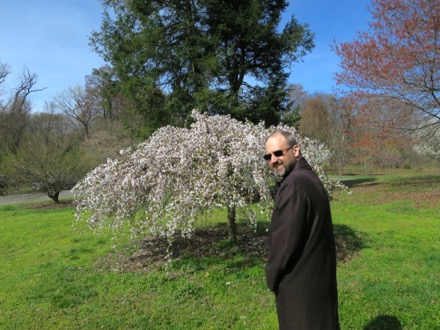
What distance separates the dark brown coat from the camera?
1.98m

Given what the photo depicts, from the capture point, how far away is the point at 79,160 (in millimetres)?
16344

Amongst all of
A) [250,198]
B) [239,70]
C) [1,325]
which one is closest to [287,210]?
[250,198]

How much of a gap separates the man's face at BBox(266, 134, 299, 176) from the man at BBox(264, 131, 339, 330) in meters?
0.15

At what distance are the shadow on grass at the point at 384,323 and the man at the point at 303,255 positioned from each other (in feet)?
5.42

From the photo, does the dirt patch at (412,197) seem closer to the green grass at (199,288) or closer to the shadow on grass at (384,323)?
the green grass at (199,288)

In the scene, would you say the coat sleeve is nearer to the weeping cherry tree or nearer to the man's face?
the man's face

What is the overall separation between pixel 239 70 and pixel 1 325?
12.5 metres

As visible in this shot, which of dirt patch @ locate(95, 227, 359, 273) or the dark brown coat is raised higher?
the dark brown coat

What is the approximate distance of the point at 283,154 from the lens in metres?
2.25

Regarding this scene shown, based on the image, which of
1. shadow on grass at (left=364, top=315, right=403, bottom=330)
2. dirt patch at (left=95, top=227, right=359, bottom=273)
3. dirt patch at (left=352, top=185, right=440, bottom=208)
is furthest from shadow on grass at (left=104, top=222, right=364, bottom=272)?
dirt patch at (left=352, top=185, right=440, bottom=208)

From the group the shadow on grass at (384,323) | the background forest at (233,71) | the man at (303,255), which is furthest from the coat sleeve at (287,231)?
the background forest at (233,71)

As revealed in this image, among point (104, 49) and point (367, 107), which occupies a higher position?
point (104, 49)

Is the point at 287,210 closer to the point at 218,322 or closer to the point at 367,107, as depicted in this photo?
the point at 218,322

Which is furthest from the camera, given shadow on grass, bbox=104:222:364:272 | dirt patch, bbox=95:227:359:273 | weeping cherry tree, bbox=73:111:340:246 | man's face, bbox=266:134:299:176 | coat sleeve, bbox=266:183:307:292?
dirt patch, bbox=95:227:359:273
